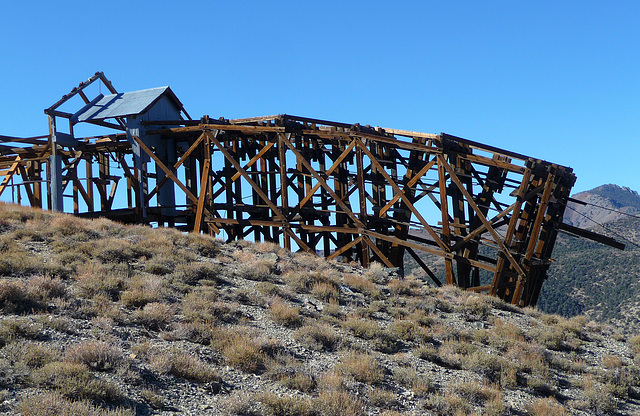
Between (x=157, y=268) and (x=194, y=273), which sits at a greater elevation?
(x=194, y=273)

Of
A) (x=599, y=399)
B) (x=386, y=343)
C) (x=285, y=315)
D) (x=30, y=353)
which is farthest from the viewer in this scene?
(x=285, y=315)

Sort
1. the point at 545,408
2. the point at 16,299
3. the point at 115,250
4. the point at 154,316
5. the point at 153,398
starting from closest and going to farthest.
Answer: the point at 153,398 < the point at 545,408 < the point at 16,299 < the point at 154,316 < the point at 115,250

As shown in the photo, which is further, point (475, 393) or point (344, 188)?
point (344, 188)

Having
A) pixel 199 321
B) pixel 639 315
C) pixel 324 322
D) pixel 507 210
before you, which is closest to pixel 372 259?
pixel 507 210

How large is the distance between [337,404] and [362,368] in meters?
1.55

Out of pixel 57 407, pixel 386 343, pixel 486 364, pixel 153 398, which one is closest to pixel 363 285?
pixel 386 343

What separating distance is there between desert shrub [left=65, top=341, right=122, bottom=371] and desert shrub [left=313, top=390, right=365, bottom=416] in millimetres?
3045

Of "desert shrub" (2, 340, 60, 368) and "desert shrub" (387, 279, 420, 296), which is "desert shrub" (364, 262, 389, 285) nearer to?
"desert shrub" (387, 279, 420, 296)

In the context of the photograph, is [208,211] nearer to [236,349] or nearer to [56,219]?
[56,219]

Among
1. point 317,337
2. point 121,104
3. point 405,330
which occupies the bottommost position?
point 317,337

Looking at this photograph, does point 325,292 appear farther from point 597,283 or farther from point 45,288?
point 597,283

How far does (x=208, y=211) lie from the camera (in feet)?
75.8

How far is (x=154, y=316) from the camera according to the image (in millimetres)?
11406

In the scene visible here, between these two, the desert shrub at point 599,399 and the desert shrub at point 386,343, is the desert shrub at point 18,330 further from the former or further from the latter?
the desert shrub at point 599,399
